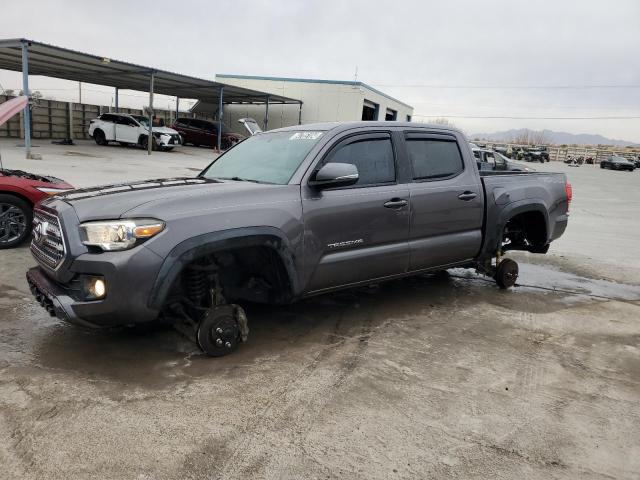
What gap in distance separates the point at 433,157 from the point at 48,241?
3436mm

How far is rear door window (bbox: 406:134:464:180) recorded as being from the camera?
4.66 m

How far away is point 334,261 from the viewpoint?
155 inches

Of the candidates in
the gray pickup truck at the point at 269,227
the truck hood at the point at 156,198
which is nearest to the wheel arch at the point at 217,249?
the gray pickup truck at the point at 269,227

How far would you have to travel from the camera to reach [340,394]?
319cm

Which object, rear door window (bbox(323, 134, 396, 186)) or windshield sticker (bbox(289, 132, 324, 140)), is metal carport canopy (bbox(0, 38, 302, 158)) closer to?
windshield sticker (bbox(289, 132, 324, 140))

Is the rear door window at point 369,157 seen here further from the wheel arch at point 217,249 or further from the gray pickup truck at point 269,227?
the wheel arch at point 217,249

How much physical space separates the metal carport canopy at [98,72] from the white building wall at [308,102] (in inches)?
56.3

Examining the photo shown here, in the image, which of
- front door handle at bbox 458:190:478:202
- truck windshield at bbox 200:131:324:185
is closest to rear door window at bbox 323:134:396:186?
truck windshield at bbox 200:131:324:185

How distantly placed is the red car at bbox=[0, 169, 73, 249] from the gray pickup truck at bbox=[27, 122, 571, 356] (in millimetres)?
2766

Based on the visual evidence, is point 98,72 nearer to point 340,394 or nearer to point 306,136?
point 306,136

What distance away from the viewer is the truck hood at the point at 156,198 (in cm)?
316

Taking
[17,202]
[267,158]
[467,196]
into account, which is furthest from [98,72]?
[467,196]

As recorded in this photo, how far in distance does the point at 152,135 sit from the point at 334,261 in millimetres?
22030

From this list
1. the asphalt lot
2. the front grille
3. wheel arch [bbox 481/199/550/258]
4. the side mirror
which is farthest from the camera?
wheel arch [bbox 481/199/550/258]
